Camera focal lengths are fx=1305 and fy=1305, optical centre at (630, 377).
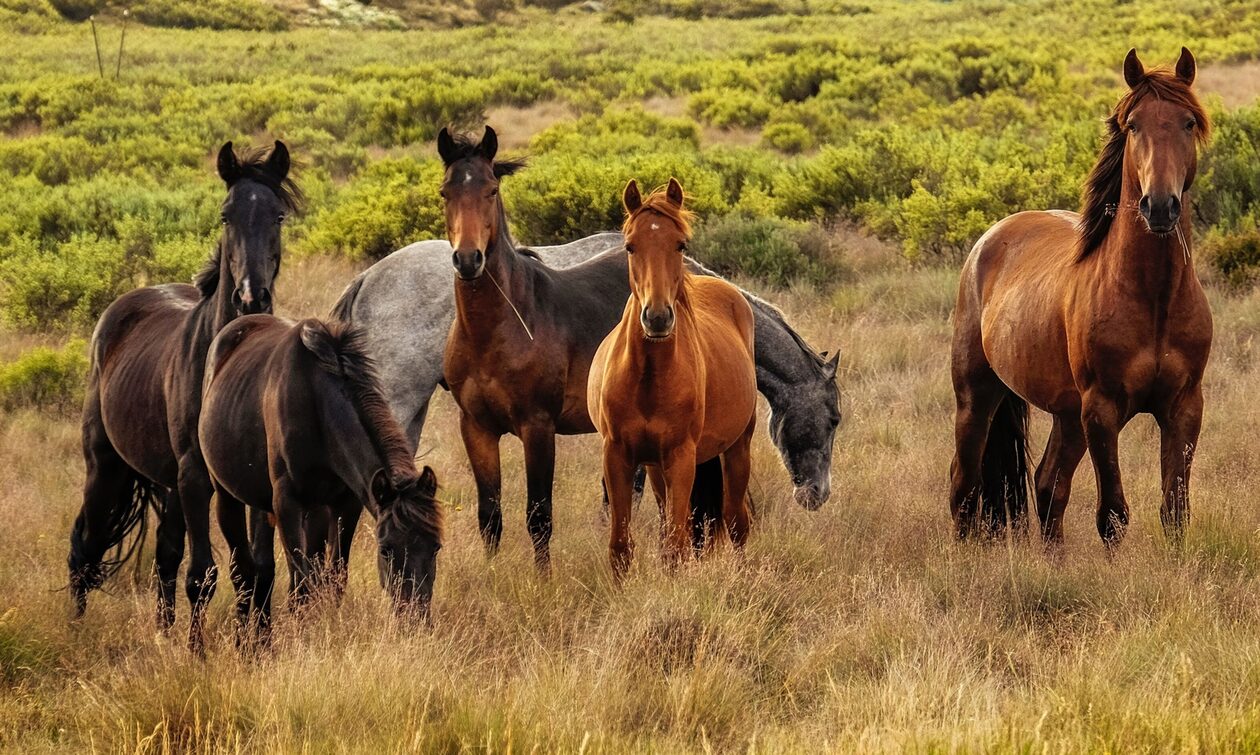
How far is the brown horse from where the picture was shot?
555cm

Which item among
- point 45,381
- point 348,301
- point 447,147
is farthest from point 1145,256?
point 45,381

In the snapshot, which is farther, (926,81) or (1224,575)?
(926,81)

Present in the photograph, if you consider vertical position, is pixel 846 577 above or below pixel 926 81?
below

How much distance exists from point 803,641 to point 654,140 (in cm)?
1703

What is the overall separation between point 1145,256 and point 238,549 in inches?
163

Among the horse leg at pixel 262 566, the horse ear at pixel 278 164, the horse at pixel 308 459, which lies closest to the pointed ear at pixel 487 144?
the horse ear at pixel 278 164

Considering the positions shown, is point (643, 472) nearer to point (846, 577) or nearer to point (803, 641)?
point (846, 577)

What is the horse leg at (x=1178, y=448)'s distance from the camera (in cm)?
569

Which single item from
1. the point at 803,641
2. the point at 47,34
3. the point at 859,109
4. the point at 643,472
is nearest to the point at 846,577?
the point at 803,641

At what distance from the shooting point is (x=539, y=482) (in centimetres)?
642

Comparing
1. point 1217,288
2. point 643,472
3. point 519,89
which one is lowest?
point 643,472

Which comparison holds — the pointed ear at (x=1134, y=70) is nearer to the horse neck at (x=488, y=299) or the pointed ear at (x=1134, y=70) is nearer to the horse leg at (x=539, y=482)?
the horse neck at (x=488, y=299)

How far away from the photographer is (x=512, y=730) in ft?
12.8

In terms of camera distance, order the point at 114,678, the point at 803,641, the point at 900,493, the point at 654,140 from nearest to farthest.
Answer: the point at 114,678, the point at 803,641, the point at 900,493, the point at 654,140
